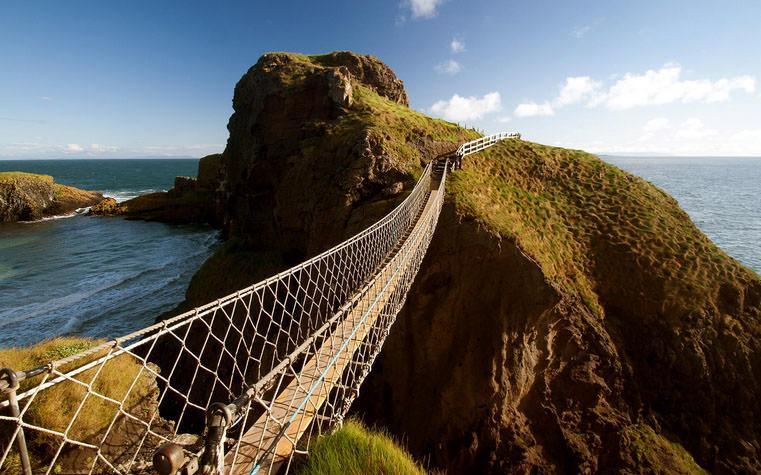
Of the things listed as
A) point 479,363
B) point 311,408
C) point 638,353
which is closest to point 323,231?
point 479,363

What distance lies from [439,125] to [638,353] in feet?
56.6

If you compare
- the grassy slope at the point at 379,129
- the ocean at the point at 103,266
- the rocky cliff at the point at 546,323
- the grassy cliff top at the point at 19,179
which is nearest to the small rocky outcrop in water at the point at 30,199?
the grassy cliff top at the point at 19,179

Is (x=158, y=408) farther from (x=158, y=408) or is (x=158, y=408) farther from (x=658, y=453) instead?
(x=658, y=453)

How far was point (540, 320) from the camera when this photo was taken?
12055 millimetres

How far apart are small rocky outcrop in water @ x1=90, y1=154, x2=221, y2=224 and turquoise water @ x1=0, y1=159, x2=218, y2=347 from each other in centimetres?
280

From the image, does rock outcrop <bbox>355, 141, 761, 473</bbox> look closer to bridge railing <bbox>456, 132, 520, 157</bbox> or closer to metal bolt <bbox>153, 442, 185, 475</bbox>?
bridge railing <bbox>456, 132, 520, 157</bbox>

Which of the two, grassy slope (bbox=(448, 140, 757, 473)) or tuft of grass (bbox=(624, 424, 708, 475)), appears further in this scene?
grassy slope (bbox=(448, 140, 757, 473))

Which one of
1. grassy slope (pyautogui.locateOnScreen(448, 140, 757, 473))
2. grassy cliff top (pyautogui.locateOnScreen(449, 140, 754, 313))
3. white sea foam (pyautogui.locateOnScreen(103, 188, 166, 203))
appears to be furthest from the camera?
white sea foam (pyautogui.locateOnScreen(103, 188, 166, 203))

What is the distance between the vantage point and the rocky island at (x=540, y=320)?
36.2ft

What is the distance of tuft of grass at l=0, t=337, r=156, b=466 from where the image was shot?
4078 mm

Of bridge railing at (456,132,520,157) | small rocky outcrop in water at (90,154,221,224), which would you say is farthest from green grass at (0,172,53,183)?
bridge railing at (456,132,520,157)

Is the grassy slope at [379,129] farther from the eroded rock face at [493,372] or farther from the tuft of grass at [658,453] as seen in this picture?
the tuft of grass at [658,453]

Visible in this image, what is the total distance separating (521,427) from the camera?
11.0 meters

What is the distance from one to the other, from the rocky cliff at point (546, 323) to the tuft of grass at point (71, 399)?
8.36 meters
